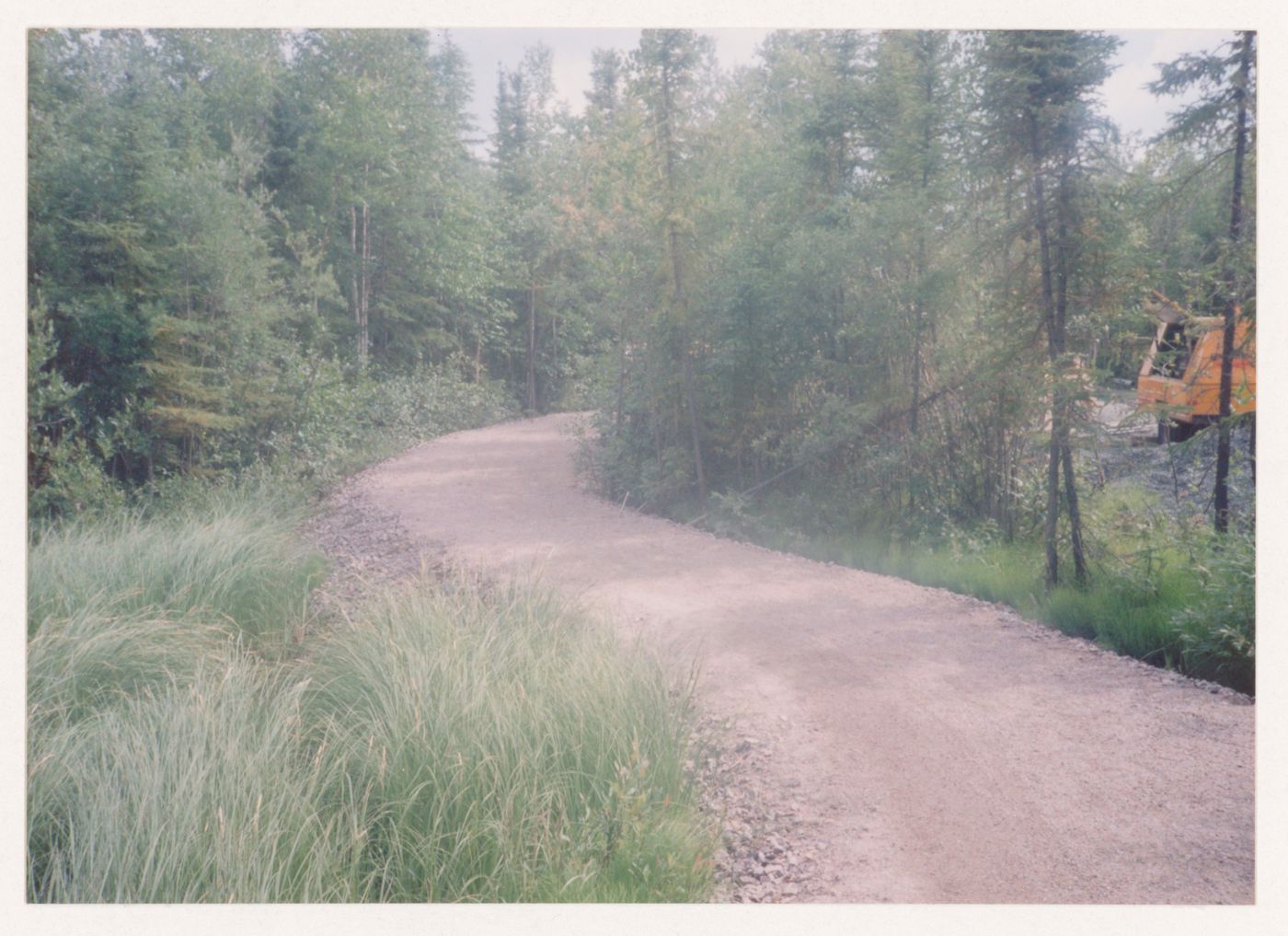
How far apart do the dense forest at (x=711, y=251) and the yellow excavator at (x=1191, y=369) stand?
0.58 feet

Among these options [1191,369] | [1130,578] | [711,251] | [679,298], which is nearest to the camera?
[1191,369]

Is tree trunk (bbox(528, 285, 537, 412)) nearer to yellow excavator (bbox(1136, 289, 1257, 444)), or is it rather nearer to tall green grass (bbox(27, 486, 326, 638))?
tall green grass (bbox(27, 486, 326, 638))

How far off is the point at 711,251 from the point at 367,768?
797cm

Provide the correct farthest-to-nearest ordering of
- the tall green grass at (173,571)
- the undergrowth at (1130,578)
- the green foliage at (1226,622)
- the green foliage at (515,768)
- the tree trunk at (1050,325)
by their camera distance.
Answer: the tree trunk at (1050,325) < the tall green grass at (173,571) < the undergrowth at (1130,578) < the green foliage at (1226,622) < the green foliage at (515,768)

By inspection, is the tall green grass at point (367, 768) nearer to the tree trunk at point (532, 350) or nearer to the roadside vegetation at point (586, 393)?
the roadside vegetation at point (586, 393)

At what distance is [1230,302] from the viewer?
488cm

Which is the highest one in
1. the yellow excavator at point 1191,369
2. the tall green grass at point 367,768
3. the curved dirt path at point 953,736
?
the yellow excavator at point 1191,369

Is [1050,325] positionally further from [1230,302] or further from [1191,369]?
[1230,302]

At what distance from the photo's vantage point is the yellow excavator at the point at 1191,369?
4770 millimetres

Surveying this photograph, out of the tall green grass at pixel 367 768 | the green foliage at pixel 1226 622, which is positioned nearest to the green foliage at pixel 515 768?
the tall green grass at pixel 367 768

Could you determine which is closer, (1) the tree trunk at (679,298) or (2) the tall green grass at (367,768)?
(2) the tall green grass at (367,768)

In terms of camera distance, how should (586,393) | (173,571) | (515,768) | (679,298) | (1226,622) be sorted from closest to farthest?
1. (515,768)
2. (1226,622)
3. (173,571)
4. (679,298)
5. (586,393)

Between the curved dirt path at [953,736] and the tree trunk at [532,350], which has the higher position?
the tree trunk at [532,350]

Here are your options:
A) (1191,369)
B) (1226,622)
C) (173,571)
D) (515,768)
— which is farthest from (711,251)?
(515,768)
